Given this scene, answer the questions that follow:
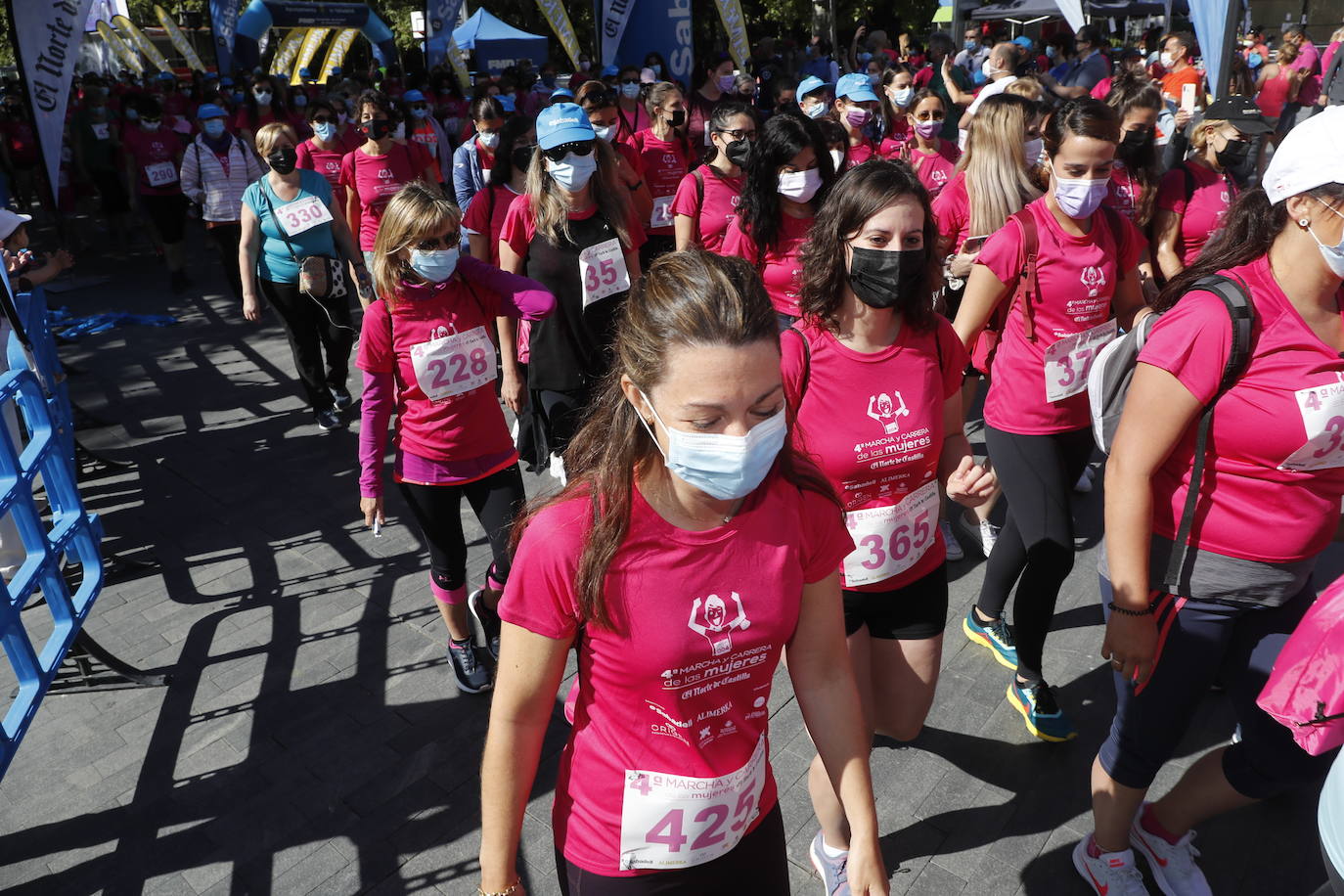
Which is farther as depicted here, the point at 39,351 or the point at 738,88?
the point at 738,88

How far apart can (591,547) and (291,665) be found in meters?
3.03

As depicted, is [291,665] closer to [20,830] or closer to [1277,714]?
[20,830]

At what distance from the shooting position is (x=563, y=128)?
4648 mm

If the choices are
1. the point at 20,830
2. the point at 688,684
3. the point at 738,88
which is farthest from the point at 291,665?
the point at 738,88

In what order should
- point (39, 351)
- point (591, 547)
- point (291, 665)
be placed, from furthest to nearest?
point (39, 351) < point (291, 665) < point (591, 547)

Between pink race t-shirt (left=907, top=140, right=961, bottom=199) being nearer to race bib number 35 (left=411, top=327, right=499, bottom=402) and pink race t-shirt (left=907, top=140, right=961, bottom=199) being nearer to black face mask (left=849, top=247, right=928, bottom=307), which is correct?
race bib number 35 (left=411, top=327, right=499, bottom=402)

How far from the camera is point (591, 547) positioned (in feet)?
5.39

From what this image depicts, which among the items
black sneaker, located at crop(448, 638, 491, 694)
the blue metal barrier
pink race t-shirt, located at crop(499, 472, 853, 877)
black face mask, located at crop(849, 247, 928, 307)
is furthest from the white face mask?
the blue metal barrier

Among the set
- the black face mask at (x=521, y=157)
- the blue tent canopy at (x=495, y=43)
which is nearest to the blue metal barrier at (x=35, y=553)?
the black face mask at (x=521, y=157)

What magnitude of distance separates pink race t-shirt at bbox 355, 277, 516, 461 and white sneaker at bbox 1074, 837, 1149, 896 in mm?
2431

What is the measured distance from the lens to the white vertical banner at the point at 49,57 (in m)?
7.57

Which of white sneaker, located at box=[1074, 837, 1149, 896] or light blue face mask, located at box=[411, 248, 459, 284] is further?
light blue face mask, located at box=[411, 248, 459, 284]

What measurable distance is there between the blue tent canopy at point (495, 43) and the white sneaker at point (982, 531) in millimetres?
17936

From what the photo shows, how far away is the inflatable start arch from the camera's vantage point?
20156mm
